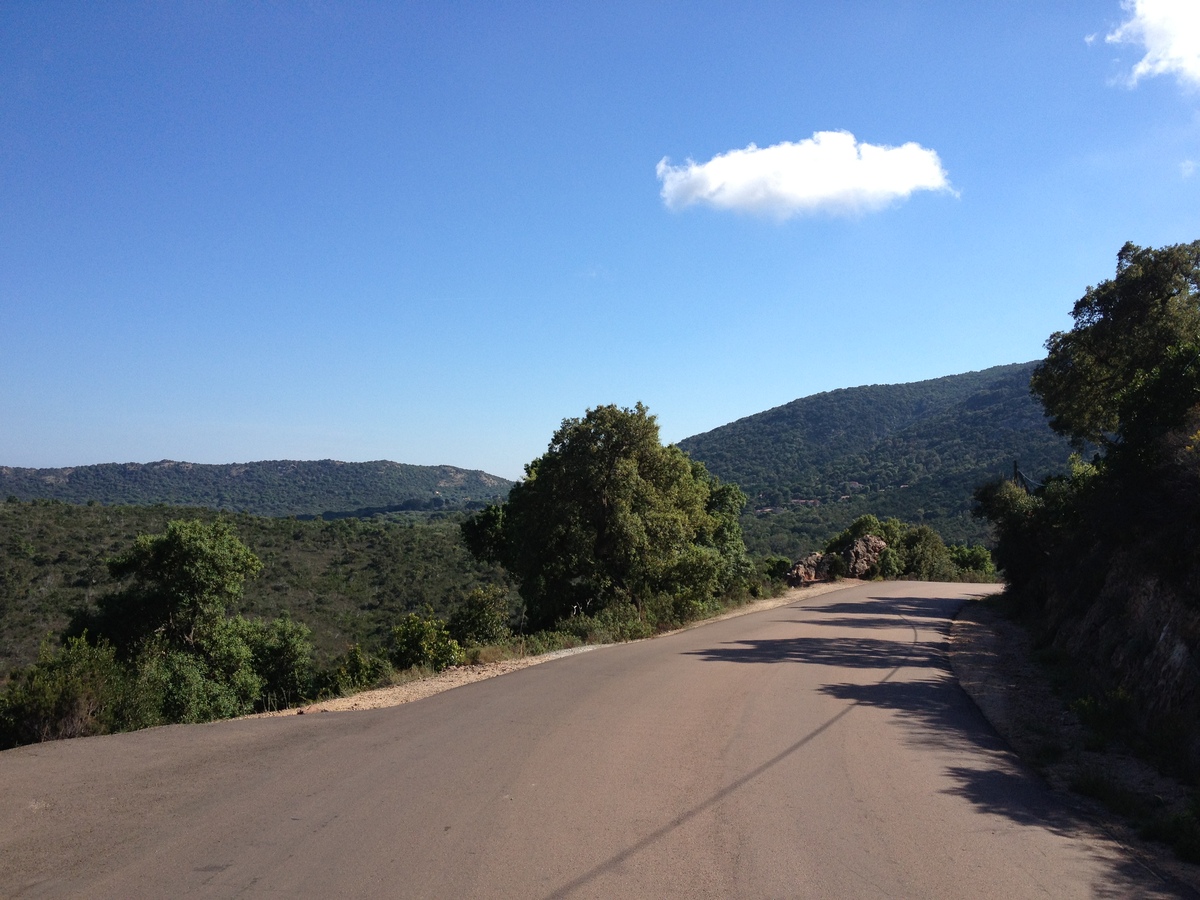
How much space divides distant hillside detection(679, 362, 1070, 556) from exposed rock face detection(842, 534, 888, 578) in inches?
854

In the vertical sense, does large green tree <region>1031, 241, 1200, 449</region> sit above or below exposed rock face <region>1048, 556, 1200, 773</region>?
above

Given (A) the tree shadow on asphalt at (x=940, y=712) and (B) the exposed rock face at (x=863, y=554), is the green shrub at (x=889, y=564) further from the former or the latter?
(A) the tree shadow on asphalt at (x=940, y=712)

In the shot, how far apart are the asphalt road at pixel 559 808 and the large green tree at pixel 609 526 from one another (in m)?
12.4

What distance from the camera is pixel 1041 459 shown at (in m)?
72.8

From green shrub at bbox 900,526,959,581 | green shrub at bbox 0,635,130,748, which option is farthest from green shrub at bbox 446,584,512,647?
green shrub at bbox 900,526,959,581

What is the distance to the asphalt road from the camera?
463cm

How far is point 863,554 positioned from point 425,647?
35461 millimetres

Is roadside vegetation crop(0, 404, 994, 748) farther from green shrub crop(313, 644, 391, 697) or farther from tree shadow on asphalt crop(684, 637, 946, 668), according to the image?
tree shadow on asphalt crop(684, 637, 946, 668)

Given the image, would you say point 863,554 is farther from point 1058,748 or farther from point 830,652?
point 1058,748

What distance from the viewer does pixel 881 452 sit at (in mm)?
113188

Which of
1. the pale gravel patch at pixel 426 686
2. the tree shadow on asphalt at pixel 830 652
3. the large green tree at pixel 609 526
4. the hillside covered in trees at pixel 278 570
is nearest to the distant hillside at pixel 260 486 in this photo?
the hillside covered in trees at pixel 278 570

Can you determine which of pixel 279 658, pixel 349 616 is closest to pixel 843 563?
pixel 349 616

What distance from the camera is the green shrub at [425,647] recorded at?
14.6 metres

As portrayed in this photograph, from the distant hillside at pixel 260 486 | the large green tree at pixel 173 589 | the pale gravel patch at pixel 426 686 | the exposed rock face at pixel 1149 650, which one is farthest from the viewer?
the distant hillside at pixel 260 486
